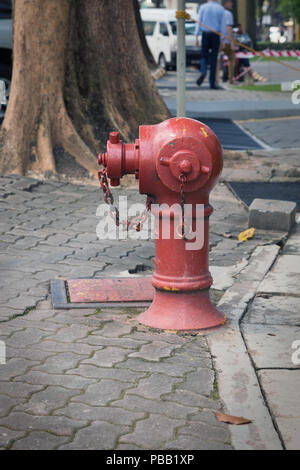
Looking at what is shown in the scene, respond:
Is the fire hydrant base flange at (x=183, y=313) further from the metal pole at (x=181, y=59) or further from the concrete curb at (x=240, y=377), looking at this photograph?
the metal pole at (x=181, y=59)

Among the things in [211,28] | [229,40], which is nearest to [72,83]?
[211,28]

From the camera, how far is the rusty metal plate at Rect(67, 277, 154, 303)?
5.37 m

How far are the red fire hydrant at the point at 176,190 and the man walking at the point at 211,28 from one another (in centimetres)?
1482

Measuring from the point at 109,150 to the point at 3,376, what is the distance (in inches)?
57.1

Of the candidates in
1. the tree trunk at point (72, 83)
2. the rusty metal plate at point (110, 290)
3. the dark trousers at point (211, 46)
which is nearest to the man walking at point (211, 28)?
the dark trousers at point (211, 46)

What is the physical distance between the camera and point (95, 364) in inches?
169

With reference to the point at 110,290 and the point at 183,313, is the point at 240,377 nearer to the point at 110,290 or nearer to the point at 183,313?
the point at 183,313

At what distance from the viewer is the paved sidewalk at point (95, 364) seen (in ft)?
11.6

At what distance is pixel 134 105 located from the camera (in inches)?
406

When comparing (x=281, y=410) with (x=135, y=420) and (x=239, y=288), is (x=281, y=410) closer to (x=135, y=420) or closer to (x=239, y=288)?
(x=135, y=420)

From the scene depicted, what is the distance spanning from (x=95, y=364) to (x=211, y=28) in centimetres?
1652

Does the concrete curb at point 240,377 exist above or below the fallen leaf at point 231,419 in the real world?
below

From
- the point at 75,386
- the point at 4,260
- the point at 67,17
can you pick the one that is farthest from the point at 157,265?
the point at 67,17

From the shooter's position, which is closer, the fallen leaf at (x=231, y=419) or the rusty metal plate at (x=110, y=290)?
the fallen leaf at (x=231, y=419)
